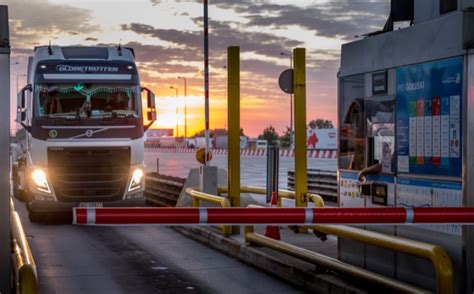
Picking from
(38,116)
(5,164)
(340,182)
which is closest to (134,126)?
(38,116)

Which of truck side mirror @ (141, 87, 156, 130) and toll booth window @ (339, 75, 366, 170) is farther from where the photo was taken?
truck side mirror @ (141, 87, 156, 130)

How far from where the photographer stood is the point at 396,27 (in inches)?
293

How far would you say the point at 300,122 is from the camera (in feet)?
34.7

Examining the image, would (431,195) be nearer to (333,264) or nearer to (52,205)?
(333,264)

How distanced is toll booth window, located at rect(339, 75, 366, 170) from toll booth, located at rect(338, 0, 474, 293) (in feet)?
0.04

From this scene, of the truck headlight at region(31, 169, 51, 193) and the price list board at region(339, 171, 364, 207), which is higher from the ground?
the price list board at region(339, 171, 364, 207)

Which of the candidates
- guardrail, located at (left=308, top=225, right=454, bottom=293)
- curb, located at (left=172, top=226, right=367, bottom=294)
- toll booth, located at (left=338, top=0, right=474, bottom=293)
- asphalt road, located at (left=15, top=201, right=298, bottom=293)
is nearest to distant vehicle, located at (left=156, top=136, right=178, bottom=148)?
asphalt road, located at (left=15, top=201, right=298, bottom=293)

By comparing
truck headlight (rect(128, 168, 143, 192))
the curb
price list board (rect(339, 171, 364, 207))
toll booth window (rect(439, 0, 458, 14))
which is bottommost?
the curb

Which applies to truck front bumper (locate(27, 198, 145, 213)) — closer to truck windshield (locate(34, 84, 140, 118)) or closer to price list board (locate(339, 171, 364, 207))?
truck windshield (locate(34, 84, 140, 118))

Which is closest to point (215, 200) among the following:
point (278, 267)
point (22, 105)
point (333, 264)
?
point (278, 267)

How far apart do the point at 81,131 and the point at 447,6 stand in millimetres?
9817

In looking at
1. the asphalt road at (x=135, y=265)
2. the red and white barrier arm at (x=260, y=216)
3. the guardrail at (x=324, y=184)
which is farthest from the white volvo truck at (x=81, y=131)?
the red and white barrier arm at (x=260, y=216)

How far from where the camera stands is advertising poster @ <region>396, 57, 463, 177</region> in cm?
599

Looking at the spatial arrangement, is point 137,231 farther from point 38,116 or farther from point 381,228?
point 381,228
